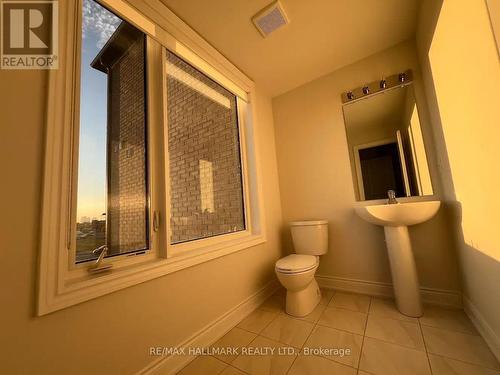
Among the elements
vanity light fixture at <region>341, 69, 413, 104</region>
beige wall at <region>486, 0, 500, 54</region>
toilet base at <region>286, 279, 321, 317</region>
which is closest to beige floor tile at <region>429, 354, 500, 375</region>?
toilet base at <region>286, 279, 321, 317</region>

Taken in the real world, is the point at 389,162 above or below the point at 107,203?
above

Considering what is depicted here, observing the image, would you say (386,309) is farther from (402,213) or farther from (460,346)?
(402,213)

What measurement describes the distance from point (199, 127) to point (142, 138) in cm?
79

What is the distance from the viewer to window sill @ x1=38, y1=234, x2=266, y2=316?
82 centimetres

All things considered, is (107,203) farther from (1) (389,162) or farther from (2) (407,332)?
(1) (389,162)

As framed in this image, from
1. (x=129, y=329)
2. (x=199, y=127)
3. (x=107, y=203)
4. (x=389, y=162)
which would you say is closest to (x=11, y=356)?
(x=129, y=329)

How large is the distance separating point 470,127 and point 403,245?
3.07 ft

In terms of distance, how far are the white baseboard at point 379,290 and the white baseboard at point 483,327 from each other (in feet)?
0.29

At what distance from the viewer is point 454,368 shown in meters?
1.08

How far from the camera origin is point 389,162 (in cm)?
197

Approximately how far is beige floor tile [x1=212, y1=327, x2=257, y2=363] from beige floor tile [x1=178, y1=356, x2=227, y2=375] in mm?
43

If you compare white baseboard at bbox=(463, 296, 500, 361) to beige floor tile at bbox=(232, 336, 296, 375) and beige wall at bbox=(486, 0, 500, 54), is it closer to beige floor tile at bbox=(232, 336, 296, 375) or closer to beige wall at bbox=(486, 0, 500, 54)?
beige floor tile at bbox=(232, 336, 296, 375)
